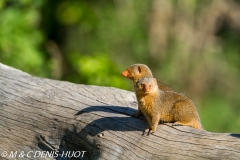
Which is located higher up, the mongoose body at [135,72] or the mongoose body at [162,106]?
the mongoose body at [135,72]

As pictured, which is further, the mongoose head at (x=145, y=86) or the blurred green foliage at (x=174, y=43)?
the blurred green foliage at (x=174, y=43)

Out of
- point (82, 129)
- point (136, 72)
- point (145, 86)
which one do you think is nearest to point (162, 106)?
point (145, 86)

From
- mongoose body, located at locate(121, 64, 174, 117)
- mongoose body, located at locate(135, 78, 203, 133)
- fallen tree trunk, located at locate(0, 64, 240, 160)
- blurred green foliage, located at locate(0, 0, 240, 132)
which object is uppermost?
blurred green foliage, located at locate(0, 0, 240, 132)

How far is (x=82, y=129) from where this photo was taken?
394cm

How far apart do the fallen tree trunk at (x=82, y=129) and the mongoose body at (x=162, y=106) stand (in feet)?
0.32

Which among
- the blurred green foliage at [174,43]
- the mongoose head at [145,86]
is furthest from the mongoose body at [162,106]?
the blurred green foliage at [174,43]

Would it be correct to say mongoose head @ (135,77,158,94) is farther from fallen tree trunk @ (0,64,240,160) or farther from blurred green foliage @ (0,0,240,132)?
blurred green foliage @ (0,0,240,132)

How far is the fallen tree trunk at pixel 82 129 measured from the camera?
350 cm

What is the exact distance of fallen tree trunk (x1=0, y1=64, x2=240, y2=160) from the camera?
350cm

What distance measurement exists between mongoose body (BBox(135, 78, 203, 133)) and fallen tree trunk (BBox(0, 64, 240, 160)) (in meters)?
0.10

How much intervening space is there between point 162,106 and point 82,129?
657 millimetres

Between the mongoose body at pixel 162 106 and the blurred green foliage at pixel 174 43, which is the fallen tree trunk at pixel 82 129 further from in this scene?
the blurred green foliage at pixel 174 43

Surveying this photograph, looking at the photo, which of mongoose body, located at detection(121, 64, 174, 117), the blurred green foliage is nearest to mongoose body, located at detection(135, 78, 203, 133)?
mongoose body, located at detection(121, 64, 174, 117)

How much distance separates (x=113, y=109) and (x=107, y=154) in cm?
46
